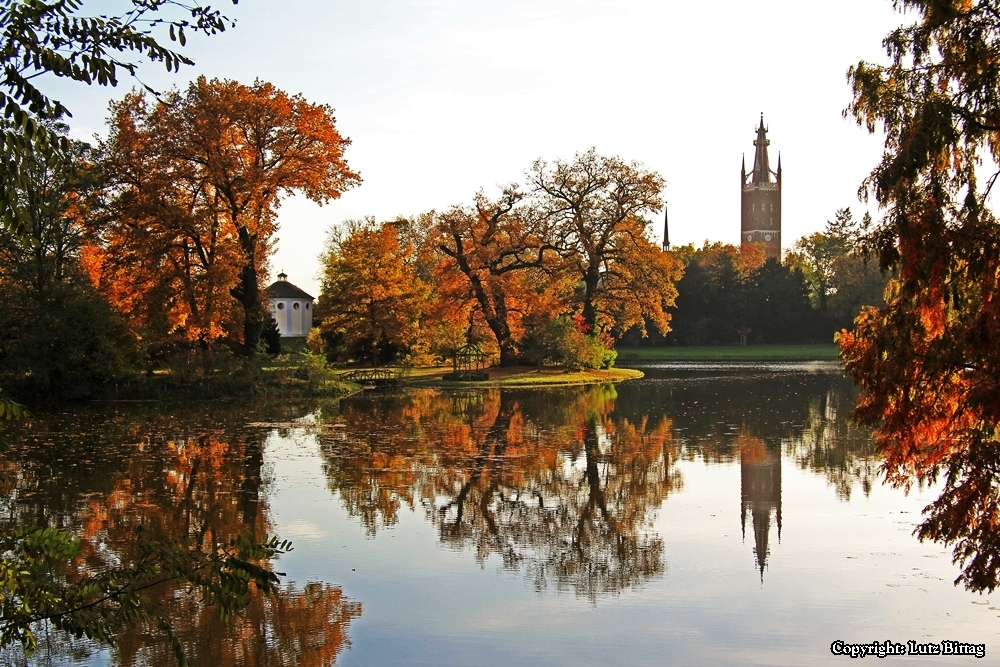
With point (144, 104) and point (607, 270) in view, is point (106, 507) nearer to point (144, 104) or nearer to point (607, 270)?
point (144, 104)

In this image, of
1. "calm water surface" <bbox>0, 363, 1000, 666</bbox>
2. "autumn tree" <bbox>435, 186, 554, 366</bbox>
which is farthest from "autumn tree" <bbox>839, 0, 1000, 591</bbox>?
"autumn tree" <bbox>435, 186, 554, 366</bbox>

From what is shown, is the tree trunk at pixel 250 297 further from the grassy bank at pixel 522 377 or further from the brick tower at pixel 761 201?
the brick tower at pixel 761 201

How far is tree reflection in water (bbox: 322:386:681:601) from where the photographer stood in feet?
36.3

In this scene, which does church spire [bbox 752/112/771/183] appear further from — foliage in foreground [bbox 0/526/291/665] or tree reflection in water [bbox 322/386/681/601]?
foliage in foreground [bbox 0/526/291/665]

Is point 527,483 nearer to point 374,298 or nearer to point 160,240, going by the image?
point 160,240

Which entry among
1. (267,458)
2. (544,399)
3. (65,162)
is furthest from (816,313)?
(65,162)

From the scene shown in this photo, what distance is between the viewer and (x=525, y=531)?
486 inches

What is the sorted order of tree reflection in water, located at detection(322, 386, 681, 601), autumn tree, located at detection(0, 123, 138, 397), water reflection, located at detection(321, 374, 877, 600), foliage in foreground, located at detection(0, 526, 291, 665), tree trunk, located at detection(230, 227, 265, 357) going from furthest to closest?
1. tree trunk, located at detection(230, 227, 265, 357)
2. autumn tree, located at detection(0, 123, 138, 397)
3. water reflection, located at detection(321, 374, 877, 600)
4. tree reflection in water, located at detection(322, 386, 681, 601)
5. foliage in foreground, located at detection(0, 526, 291, 665)

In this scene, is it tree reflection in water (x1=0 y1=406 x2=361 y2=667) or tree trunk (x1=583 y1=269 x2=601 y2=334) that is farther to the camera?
tree trunk (x1=583 y1=269 x2=601 y2=334)

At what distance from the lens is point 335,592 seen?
31.3 feet

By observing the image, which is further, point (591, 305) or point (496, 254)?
point (591, 305)

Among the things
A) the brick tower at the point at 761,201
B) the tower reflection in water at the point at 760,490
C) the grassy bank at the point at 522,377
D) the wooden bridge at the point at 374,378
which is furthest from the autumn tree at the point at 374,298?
the brick tower at the point at 761,201

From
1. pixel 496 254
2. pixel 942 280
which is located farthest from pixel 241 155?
pixel 942 280

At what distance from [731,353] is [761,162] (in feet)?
308
